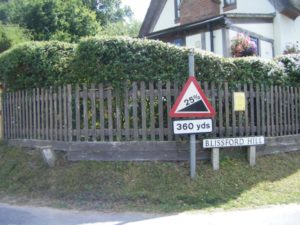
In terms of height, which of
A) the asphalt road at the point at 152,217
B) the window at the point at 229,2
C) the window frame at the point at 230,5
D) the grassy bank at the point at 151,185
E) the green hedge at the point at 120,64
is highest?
the window at the point at 229,2

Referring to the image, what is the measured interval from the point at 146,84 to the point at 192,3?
13.5 metres

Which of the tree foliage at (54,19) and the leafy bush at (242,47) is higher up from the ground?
the tree foliage at (54,19)

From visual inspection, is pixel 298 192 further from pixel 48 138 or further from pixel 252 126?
pixel 48 138

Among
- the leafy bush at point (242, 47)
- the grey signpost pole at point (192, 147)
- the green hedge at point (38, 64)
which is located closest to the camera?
the grey signpost pole at point (192, 147)

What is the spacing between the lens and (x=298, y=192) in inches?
339

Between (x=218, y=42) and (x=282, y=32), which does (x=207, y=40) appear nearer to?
(x=218, y=42)

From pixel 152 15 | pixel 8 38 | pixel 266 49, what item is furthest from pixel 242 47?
pixel 8 38

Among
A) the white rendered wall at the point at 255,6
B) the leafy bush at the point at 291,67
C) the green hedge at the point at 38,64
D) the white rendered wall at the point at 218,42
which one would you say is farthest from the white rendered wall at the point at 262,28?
the green hedge at the point at 38,64

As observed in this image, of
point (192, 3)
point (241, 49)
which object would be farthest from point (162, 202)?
point (192, 3)

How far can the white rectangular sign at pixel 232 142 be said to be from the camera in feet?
29.4

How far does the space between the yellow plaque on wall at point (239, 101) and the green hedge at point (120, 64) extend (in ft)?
1.22

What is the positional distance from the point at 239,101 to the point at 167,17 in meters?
15.5

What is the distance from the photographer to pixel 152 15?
2575cm

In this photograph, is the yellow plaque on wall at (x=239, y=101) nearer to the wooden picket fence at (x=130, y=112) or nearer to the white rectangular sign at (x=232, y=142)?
the wooden picket fence at (x=130, y=112)
